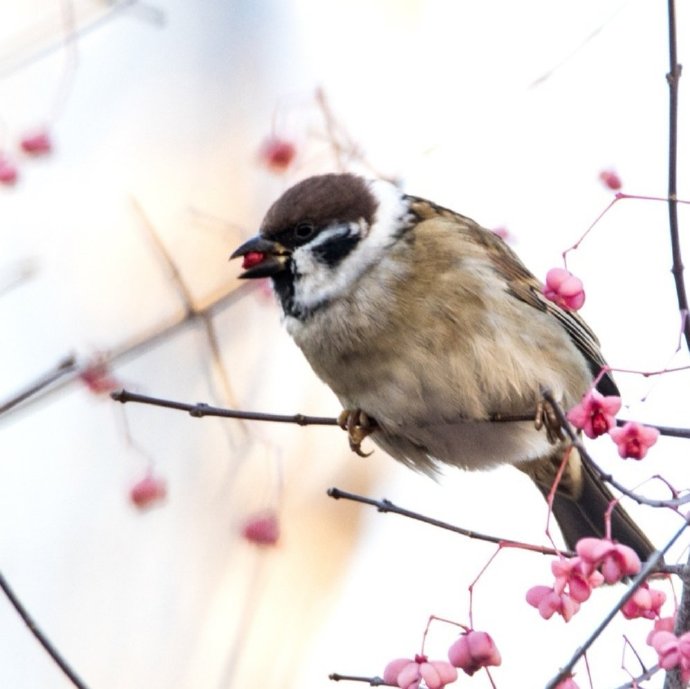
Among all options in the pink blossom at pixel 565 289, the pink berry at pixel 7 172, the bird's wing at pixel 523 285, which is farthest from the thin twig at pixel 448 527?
the pink berry at pixel 7 172

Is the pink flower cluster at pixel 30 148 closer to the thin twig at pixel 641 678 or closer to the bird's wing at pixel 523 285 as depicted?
the bird's wing at pixel 523 285

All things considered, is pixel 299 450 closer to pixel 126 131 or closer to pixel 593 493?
pixel 593 493

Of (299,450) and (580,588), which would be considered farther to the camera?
(299,450)

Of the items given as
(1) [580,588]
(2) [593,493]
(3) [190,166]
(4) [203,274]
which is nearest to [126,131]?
(3) [190,166]

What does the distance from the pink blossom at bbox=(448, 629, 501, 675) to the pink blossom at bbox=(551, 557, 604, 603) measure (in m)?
0.17

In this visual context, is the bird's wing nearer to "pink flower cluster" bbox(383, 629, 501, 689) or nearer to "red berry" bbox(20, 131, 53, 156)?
"red berry" bbox(20, 131, 53, 156)

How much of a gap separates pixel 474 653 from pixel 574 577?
0.24 meters

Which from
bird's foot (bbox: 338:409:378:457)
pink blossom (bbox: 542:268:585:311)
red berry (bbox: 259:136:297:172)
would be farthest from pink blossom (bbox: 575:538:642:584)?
red berry (bbox: 259:136:297:172)

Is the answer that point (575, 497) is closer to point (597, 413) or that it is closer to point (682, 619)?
point (597, 413)

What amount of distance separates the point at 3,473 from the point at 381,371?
10.7 feet

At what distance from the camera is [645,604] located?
2482 mm

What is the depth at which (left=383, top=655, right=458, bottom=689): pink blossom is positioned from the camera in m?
2.32

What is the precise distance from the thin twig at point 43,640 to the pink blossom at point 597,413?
105cm

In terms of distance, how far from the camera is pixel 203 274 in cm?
527
